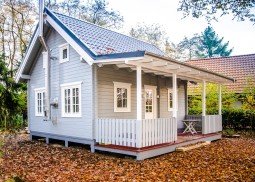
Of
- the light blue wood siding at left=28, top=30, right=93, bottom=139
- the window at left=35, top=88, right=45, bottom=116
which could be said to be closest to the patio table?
the light blue wood siding at left=28, top=30, right=93, bottom=139

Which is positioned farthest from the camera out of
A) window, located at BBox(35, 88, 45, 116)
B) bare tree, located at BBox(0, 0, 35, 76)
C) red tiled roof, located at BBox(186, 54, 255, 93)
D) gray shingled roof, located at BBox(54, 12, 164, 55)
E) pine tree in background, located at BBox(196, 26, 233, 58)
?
pine tree in background, located at BBox(196, 26, 233, 58)

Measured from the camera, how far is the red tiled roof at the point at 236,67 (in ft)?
73.7

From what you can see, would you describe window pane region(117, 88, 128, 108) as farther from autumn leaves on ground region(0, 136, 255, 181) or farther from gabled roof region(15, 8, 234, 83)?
autumn leaves on ground region(0, 136, 255, 181)

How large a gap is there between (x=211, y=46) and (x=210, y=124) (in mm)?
39751

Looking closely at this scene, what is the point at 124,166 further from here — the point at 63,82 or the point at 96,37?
the point at 96,37

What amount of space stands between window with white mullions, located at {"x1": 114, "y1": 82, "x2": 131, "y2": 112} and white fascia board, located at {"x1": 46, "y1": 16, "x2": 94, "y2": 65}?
1.84 m

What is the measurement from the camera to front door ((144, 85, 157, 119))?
14.3 metres

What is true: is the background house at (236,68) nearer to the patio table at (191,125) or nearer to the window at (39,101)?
the patio table at (191,125)

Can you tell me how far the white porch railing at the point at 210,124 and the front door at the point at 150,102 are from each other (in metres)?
2.56

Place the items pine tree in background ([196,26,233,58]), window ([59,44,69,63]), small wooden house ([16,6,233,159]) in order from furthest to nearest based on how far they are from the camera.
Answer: pine tree in background ([196,26,233,58]), window ([59,44,69,63]), small wooden house ([16,6,233,159])

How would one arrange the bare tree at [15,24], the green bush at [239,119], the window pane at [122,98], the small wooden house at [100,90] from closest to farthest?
the small wooden house at [100,90]
the window pane at [122,98]
the green bush at [239,119]
the bare tree at [15,24]

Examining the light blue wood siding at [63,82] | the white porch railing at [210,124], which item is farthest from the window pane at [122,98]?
the white porch railing at [210,124]

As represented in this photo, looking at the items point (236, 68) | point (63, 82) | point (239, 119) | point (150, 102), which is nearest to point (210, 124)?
point (150, 102)

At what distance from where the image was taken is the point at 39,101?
15109 mm
